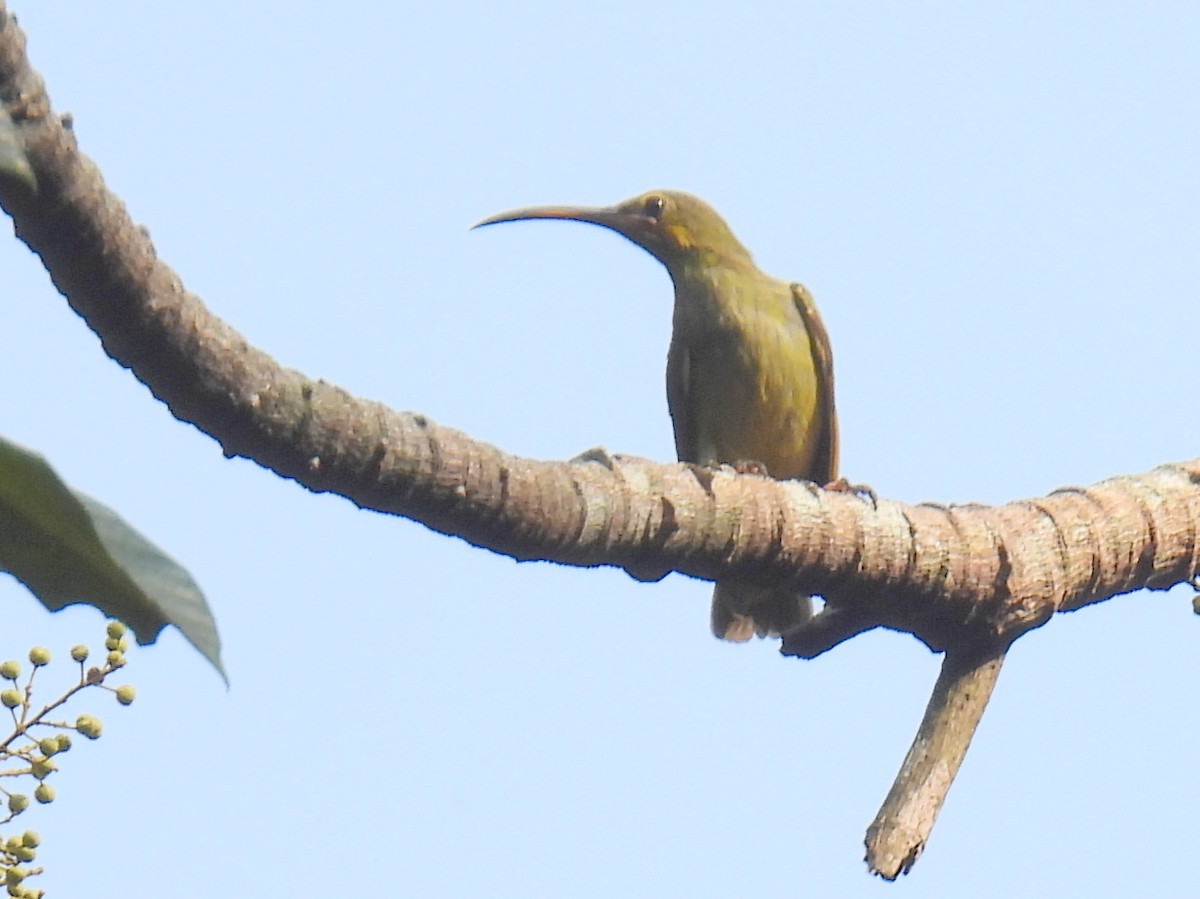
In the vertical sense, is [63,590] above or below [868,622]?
below

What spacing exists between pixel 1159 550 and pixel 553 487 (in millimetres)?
1976

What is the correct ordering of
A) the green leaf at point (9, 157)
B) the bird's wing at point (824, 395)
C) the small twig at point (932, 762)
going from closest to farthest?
the green leaf at point (9, 157) → the small twig at point (932, 762) → the bird's wing at point (824, 395)

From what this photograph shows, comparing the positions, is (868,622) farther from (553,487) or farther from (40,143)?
(40,143)

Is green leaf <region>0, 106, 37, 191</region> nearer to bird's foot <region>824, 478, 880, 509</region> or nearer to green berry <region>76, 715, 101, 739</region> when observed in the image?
green berry <region>76, 715, 101, 739</region>

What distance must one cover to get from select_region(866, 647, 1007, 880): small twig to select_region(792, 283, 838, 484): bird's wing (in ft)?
10.6

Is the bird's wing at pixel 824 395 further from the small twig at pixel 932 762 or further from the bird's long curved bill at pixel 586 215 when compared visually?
the small twig at pixel 932 762

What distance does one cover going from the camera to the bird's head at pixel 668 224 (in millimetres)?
7594

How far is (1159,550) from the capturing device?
169 inches

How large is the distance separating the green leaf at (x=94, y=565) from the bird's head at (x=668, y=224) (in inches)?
248

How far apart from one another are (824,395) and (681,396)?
0.66 metres

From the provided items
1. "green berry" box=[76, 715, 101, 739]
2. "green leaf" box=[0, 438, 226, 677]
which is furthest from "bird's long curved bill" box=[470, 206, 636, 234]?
"green leaf" box=[0, 438, 226, 677]

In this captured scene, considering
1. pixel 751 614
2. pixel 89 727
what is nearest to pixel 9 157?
pixel 89 727

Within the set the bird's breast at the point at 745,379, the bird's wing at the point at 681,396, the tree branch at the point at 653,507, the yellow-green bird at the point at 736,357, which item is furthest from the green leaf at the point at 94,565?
the bird's wing at the point at 681,396

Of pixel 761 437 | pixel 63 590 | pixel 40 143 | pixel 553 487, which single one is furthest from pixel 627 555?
pixel 761 437
